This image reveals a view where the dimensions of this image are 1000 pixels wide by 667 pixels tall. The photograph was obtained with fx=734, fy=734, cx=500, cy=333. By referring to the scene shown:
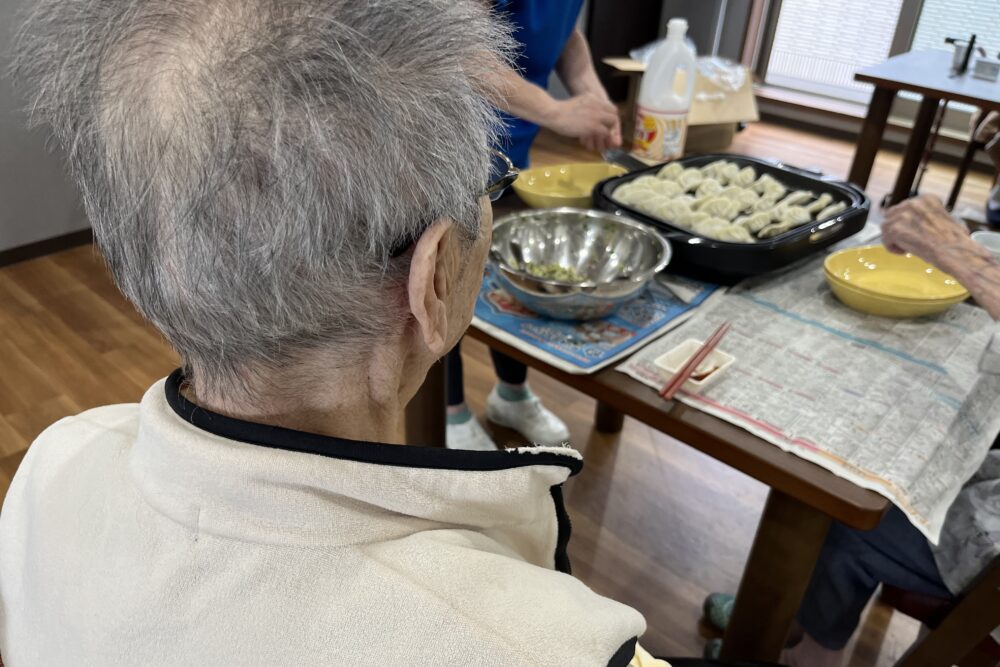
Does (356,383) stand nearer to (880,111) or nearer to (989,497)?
(989,497)

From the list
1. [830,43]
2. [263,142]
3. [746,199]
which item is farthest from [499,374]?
[830,43]

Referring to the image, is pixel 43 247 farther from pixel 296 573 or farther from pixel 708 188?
pixel 296 573

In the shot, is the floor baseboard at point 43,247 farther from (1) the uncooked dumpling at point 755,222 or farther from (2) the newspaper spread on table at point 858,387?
(2) the newspaper spread on table at point 858,387

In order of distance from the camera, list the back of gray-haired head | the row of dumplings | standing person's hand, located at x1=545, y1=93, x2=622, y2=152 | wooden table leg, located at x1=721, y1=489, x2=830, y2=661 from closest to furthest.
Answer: the back of gray-haired head
wooden table leg, located at x1=721, y1=489, x2=830, y2=661
the row of dumplings
standing person's hand, located at x1=545, y1=93, x2=622, y2=152

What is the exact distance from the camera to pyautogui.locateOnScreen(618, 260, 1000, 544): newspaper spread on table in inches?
36.1

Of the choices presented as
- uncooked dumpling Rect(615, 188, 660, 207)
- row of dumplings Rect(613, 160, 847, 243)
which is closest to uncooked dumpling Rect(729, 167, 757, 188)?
row of dumplings Rect(613, 160, 847, 243)

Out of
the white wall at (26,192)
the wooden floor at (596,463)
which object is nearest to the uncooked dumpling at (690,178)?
the wooden floor at (596,463)

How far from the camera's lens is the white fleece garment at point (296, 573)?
1.66 feet

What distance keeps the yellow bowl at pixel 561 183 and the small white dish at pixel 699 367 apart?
0.50 m

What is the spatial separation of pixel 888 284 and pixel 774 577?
585 millimetres

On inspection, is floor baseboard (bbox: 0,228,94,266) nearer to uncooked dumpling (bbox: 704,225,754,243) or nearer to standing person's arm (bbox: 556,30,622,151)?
standing person's arm (bbox: 556,30,622,151)

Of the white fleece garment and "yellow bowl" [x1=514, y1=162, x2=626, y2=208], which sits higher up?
the white fleece garment

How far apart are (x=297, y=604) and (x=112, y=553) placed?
175mm

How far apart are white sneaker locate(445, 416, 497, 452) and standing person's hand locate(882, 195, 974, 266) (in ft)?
3.87
